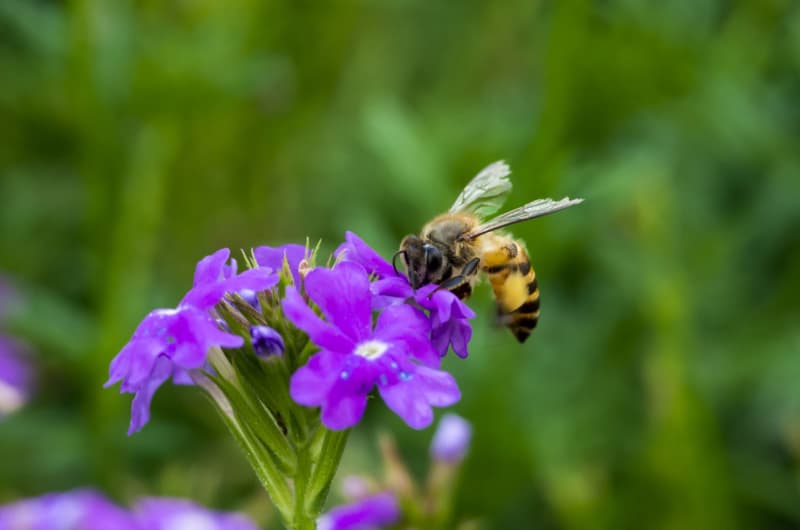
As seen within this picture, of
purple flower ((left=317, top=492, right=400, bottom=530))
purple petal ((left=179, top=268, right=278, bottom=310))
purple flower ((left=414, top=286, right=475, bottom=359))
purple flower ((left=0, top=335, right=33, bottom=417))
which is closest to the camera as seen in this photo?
purple petal ((left=179, top=268, right=278, bottom=310))

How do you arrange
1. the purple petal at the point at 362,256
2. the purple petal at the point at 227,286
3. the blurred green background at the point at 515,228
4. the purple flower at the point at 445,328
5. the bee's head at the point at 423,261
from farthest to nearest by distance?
the blurred green background at the point at 515,228 → the bee's head at the point at 423,261 → the purple petal at the point at 362,256 → the purple flower at the point at 445,328 → the purple petal at the point at 227,286

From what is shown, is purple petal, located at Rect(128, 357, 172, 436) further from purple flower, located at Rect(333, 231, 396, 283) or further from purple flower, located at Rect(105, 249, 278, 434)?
purple flower, located at Rect(333, 231, 396, 283)

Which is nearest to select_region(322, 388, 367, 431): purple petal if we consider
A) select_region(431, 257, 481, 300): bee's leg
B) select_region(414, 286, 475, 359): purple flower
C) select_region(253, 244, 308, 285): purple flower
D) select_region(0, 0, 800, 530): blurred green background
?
select_region(414, 286, 475, 359): purple flower

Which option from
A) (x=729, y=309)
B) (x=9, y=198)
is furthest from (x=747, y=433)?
(x=9, y=198)

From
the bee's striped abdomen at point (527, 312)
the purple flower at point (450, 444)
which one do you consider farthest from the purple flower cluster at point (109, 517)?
the bee's striped abdomen at point (527, 312)

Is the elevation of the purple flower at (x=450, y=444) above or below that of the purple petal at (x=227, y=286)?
below

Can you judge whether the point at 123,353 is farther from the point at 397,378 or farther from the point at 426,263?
the point at 426,263

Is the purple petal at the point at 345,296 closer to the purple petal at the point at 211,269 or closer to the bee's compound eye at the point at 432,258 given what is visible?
the purple petal at the point at 211,269
